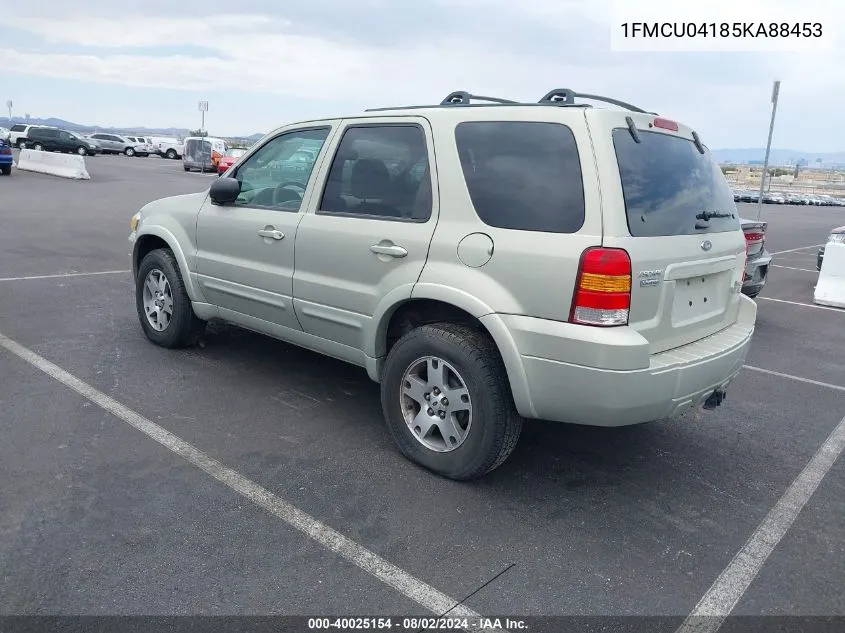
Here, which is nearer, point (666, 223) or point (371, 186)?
point (666, 223)

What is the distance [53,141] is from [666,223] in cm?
4763

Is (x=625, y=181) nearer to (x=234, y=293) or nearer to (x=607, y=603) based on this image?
(x=607, y=603)

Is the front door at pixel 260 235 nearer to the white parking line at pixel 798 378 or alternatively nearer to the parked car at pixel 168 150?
the white parking line at pixel 798 378

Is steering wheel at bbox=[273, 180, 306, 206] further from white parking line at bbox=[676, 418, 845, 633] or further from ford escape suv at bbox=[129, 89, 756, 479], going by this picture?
white parking line at bbox=[676, 418, 845, 633]

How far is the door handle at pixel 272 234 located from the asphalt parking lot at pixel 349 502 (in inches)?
43.0

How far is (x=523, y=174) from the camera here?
345cm

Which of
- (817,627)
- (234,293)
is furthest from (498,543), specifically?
(234,293)

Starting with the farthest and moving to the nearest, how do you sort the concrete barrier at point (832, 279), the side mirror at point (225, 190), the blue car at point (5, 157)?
the blue car at point (5, 157) < the concrete barrier at point (832, 279) < the side mirror at point (225, 190)

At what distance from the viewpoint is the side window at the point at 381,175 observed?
3848 mm

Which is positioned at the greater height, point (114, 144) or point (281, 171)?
point (281, 171)

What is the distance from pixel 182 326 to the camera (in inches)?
216

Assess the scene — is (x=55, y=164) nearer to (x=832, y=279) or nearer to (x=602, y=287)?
(x=832, y=279)

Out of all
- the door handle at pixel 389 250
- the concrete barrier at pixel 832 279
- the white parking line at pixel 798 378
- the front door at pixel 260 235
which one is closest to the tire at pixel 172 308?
the front door at pixel 260 235

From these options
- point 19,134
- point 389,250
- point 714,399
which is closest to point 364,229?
point 389,250
